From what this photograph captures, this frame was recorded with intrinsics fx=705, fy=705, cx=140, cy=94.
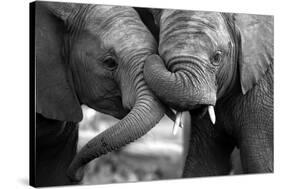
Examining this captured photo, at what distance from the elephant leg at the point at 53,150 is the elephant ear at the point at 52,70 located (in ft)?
0.51

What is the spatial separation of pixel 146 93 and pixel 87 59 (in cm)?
70

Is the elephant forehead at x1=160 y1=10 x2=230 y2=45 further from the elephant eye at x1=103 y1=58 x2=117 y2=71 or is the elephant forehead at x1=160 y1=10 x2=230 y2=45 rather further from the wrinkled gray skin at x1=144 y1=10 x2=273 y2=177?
the elephant eye at x1=103 y1=58 x2=117 y2=71

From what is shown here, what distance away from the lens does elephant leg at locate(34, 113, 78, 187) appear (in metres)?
5.48

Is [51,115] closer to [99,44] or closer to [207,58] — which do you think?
[99,44]

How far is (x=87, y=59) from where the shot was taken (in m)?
Answer: 5.51

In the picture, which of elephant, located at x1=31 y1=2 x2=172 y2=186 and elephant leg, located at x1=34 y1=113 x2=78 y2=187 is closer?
elephant, located at x1=31 y1=2 x2=172 y2=186

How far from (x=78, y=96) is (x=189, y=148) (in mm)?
1187

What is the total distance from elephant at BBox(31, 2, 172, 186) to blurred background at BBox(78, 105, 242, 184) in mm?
101

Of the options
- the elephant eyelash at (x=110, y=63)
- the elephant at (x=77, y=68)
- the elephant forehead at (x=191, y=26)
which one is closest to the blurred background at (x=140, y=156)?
the elephant at (x=77, y=68)

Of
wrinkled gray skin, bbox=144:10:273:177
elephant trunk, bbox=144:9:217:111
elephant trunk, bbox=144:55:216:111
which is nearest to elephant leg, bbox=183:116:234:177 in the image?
wrinkled gray skin, bbox=144:10:273:177

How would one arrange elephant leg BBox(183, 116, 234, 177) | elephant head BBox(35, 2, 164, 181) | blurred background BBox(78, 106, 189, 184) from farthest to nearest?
elephant leg BBox(183, 116, 234, 177) → blurred background BBox(78, 106, 189, 184) → elephant head BBox(35, 2, 164, 181)

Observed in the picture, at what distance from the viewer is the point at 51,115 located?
5523 mm

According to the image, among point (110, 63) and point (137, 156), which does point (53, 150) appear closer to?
point (137, 156)

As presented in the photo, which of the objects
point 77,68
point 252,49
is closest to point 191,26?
point 252,49
